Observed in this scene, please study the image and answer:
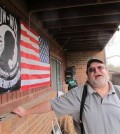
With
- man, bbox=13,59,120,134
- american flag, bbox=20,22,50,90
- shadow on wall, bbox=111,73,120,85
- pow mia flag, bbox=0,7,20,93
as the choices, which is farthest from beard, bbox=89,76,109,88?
shadow on wall, bbox=111,73,120,85

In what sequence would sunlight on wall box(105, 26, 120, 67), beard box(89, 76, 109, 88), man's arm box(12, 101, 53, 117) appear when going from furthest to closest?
sunlight on wall box(105, 26, 120, 67) → man's arm box(12, 101, 53, 117) → beard box(89, 76, 109, 88)

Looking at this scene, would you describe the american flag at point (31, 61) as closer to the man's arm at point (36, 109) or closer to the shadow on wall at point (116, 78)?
the man's arm at point (36, 109)

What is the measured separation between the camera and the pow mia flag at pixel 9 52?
3.04 meters

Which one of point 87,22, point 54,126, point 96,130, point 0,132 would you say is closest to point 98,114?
point 96,130

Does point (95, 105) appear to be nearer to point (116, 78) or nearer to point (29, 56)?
point (29, 56)

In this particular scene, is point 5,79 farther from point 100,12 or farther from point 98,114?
point 100,12

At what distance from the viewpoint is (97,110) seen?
287 cm

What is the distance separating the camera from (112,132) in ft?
9.23

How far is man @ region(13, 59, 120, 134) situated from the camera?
283 centimetres

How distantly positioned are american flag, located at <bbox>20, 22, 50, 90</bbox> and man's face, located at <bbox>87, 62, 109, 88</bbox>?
116cm

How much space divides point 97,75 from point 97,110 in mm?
398

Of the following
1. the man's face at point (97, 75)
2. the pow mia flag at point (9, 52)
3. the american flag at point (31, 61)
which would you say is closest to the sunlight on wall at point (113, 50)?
the american flag at point (31, 61)

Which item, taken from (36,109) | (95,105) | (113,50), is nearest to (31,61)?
(36,109)

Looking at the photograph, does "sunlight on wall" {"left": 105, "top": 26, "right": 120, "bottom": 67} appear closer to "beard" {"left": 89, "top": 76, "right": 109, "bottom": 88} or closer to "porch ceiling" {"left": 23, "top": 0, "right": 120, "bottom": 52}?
"porch ceiling" {"left": 23, "top": 0, "right": 120, "bottom": 52}
